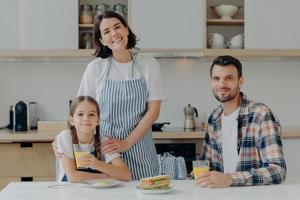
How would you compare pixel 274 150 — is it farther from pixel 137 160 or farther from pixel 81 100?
pixel 81 100

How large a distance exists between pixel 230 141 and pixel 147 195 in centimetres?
58

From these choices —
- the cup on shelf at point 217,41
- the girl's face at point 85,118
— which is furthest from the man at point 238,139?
the cup on shelf at point 217,41

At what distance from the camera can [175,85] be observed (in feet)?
14.3

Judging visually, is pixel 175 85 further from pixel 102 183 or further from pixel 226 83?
pixel 102 183

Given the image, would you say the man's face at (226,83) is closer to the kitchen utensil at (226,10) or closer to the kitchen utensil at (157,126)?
the kitchen utensil at (157,126)

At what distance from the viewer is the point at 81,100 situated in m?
2.08

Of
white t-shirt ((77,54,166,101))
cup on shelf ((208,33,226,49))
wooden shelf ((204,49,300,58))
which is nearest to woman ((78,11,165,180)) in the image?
white t-shirt ((77,54,166,101))

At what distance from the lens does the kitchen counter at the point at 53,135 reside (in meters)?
3.65

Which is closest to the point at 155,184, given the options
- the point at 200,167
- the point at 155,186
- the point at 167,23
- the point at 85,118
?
the point at 155,186

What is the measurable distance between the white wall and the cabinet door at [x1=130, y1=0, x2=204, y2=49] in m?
0.43

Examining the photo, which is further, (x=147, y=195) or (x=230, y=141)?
(x=230, y=141)

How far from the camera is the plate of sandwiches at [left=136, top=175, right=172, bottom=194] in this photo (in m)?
1.73

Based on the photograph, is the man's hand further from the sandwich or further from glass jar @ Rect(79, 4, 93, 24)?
glass jar @ Rect(79, 4, 93, 24)

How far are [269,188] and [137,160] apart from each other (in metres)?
0.68
